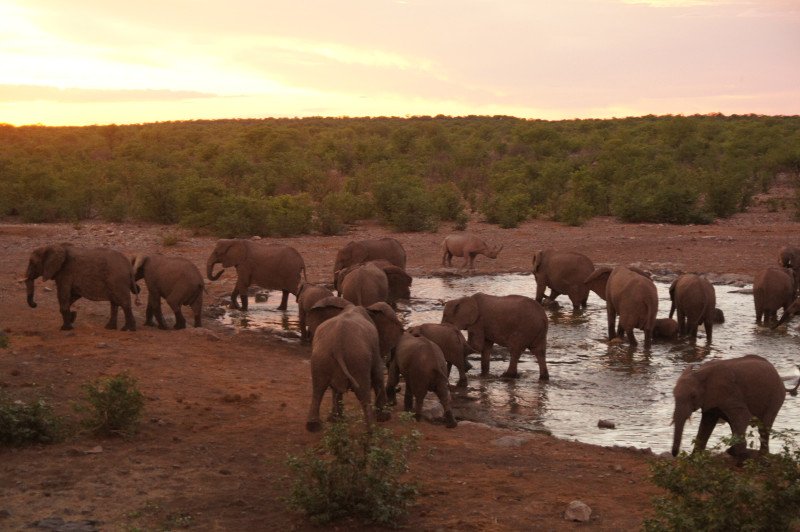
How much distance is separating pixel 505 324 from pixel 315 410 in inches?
166

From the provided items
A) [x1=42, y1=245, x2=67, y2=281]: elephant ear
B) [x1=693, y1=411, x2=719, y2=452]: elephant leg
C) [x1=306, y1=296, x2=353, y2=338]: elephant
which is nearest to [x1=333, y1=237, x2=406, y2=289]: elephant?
[x1=42, y1=245, x2=67, y2=281]: elephant ear

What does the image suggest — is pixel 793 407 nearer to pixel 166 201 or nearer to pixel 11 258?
pixel 11 258

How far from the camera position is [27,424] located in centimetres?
830

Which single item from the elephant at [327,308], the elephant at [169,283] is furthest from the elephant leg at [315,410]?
the elephant at [169,283]

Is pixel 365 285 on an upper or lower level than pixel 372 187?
lower

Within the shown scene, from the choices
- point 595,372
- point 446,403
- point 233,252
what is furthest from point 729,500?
point 233,252

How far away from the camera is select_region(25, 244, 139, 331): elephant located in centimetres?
1334

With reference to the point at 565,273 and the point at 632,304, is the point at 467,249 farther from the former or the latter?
the point at 632,304

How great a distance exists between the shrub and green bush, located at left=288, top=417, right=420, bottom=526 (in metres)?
2.31

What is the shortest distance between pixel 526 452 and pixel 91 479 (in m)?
4.07

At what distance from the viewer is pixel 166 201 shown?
1137 inches

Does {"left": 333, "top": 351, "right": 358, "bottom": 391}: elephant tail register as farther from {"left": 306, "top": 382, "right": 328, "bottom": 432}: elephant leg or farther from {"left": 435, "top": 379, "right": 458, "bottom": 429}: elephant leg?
{"left": 435, "top": 379, "right": 458, "bottom": 429}: elephant leg

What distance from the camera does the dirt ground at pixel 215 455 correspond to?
699 centimetres

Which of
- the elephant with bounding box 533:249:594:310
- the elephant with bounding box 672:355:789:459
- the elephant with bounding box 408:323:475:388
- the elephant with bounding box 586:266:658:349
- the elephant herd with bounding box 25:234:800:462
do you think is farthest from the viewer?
the elephant with bounding box 533:249:594:310
